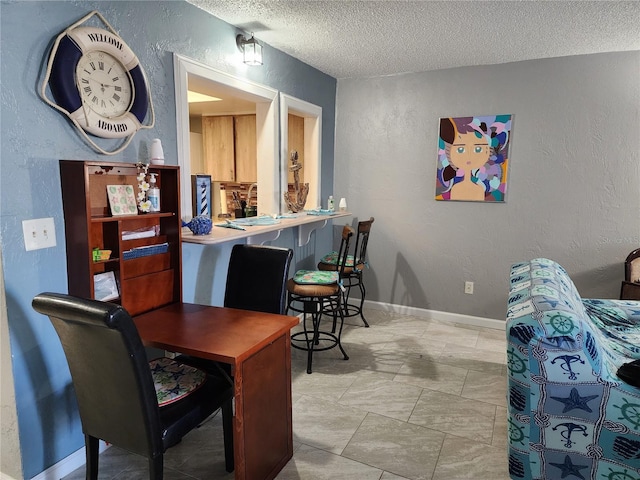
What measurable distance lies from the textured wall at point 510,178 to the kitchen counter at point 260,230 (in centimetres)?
69

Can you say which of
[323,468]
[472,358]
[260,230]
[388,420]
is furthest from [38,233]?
[472,358]

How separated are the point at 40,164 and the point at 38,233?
0.28 m

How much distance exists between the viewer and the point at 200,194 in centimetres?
256

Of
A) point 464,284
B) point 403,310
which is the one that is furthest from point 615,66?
point 403,310

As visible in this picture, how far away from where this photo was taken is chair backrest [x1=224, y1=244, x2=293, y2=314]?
2.24 m

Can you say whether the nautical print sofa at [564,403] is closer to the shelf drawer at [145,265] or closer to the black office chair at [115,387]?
the black office chair at [115,387]

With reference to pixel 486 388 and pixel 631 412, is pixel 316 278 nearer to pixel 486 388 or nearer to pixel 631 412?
pixel 486 388

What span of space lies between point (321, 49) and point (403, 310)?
8.31 ft

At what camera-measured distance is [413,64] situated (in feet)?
11.8

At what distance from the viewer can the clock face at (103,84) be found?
1.79 metres

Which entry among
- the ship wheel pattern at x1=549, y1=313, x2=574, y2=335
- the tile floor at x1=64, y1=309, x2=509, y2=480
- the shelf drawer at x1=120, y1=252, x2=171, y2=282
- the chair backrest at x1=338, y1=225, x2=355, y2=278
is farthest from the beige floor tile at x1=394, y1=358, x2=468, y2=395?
the shelf drawer at x1=120, y1=252, x2=171, y2=282

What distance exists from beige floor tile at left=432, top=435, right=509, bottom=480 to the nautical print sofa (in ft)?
0.65

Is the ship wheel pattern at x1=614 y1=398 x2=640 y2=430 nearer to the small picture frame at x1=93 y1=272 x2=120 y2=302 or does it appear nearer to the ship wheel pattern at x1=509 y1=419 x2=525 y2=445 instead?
the ship wheel pattern at x1=509 y1=419 x2=525 y2=445

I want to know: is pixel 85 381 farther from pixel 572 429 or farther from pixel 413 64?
pixel 413 64
